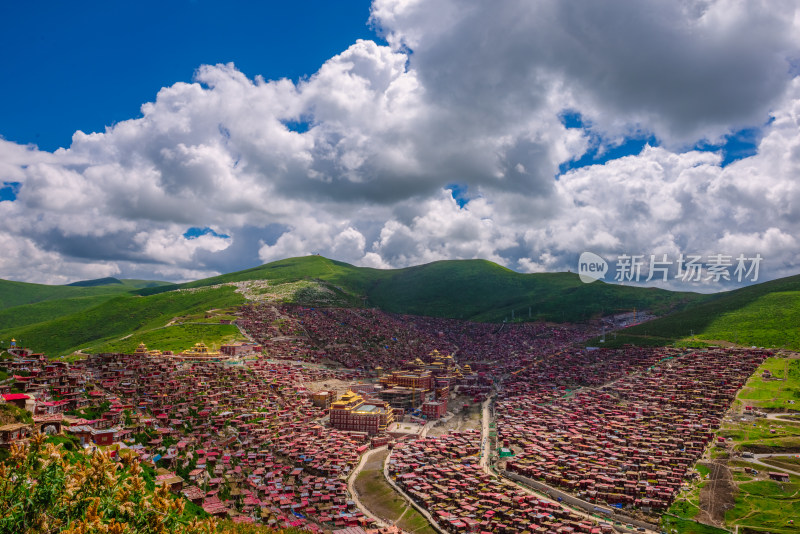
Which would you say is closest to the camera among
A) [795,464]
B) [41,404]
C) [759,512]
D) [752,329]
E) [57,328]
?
[759,512]

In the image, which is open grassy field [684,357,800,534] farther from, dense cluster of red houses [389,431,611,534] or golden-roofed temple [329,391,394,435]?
golden-roofed temple [329,391,394,435]

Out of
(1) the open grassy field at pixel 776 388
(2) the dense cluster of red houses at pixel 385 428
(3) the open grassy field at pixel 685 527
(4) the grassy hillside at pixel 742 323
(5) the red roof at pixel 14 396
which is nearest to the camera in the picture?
(3) the open grassy field at pixel 685 527

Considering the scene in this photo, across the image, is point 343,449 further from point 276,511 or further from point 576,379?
point 576,379

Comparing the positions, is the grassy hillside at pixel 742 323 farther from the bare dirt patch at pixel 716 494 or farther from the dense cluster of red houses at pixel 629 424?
the bare dirt patch at pixel 716 494

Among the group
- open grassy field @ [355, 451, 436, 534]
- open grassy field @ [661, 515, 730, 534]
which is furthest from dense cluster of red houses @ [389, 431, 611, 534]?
open grassy field @ [661, 515, 730, 534]

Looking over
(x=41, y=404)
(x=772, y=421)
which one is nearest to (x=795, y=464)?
(x=772, y=421)

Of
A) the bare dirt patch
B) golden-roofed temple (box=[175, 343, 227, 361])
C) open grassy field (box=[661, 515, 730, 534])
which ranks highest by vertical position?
golden-roofed temple (box=[175, 343, 227, 361])

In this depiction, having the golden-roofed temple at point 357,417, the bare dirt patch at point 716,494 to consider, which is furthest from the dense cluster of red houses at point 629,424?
the golden-roofed temple at point 357,417
